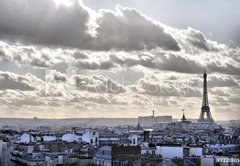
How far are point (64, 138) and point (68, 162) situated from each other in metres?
54.1

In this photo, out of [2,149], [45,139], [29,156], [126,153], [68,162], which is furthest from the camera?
[45,139]

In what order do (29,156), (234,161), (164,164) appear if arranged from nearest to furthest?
(164,164), (234,161), (29,156)

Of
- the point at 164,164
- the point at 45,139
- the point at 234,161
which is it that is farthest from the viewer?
the point at 45,139

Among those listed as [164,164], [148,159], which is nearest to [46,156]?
[148,159]

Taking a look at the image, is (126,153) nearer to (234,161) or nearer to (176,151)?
(176,151)

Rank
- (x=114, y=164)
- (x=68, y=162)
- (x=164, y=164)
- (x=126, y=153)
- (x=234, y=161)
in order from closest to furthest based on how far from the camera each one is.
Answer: (x=164, y=164) → (x=234, y=161) → (x=114, y=164) → (x=126, y=153) → (x=68, y=162)

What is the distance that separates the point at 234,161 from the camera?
50.9m

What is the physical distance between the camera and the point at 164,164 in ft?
154

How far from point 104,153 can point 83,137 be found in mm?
57846

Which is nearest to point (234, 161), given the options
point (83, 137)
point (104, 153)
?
point (104, 153)

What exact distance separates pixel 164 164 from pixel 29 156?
30714 mm

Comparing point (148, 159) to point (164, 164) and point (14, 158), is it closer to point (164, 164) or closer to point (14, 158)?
point (164, 164)

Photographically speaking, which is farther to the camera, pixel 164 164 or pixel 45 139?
pixel 45 139

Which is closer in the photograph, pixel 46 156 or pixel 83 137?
pixel 46 156
